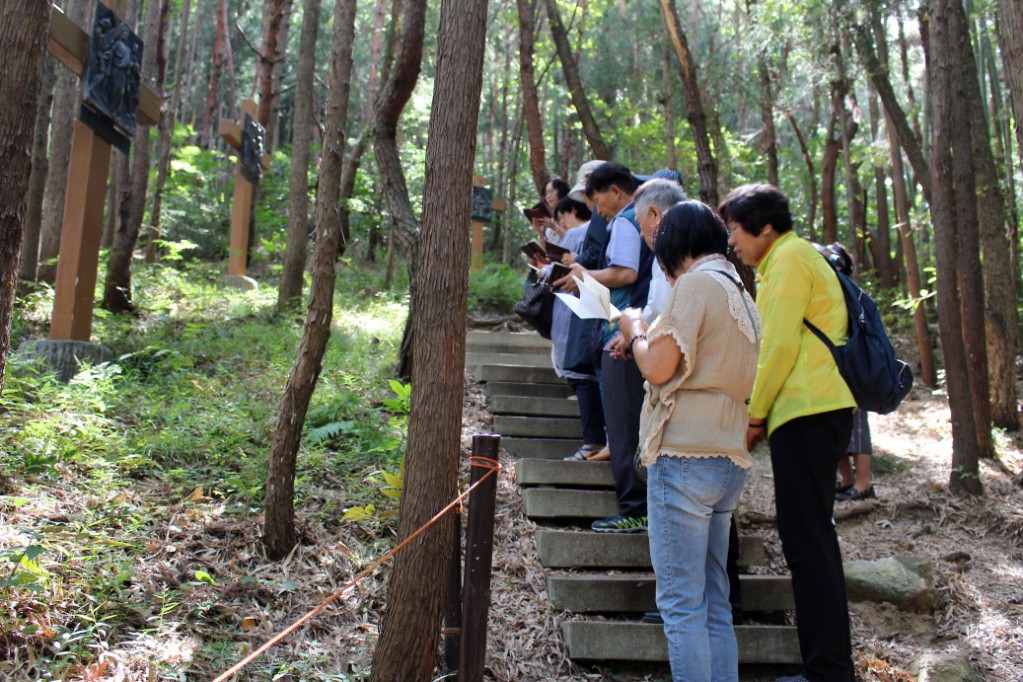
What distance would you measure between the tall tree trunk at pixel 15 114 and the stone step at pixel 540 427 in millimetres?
3646

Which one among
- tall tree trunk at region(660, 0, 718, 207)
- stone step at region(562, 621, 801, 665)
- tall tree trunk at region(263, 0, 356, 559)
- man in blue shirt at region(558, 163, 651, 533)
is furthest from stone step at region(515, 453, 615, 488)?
tall tree trunk at region(660, 0, 718, 207)

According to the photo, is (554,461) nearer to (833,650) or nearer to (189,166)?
(833,650)

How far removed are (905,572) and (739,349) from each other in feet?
8.80

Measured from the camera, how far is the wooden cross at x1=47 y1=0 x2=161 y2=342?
6.55 metres

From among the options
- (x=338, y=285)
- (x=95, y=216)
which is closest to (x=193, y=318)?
(x=95, y=216)

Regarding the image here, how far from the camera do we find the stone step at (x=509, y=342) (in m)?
8.79

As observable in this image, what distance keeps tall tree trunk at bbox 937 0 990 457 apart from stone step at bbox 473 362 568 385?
3655 millimetres

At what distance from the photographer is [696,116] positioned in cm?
805

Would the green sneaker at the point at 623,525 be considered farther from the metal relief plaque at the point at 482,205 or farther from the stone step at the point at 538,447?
the metal relief plaque at the point at 482,205

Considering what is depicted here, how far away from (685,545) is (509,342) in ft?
19.5

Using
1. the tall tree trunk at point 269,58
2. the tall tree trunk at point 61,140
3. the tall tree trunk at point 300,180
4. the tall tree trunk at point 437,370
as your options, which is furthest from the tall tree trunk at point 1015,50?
the tall tree trunk at point 269,58

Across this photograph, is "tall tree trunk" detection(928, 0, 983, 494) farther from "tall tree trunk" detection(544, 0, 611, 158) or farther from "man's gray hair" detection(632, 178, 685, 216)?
"tall tree trunk" detection(544, 0, 611, 158)

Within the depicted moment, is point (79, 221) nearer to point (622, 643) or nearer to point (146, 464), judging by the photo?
point (146, 464)

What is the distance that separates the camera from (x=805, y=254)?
3605 mm
